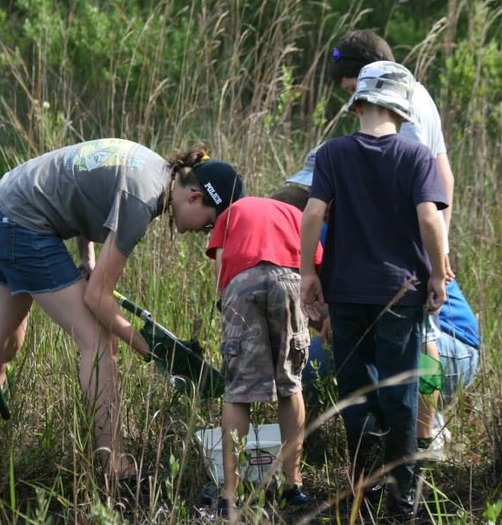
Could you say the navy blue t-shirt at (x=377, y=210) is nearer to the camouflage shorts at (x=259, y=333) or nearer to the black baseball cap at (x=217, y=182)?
the camouflage shorts at (x=259, y=333)

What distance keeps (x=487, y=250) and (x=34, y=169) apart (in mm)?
2444

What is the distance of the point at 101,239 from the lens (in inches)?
164

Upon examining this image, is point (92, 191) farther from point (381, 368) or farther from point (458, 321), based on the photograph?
point (458, 321)

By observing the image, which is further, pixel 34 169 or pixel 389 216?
pixel 34 169

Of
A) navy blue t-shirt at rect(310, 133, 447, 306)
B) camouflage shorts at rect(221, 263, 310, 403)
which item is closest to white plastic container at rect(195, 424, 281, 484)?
camouflage shorts at rect(221, 263, 310, 403)

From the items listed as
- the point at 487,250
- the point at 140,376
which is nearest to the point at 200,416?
the point at 140,376

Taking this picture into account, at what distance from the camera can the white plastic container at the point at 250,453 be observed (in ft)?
12.6

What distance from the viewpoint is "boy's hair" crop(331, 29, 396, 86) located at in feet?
14.1

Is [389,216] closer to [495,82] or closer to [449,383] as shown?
[449,383]

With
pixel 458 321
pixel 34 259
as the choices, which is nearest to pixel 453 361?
pixel 458 321

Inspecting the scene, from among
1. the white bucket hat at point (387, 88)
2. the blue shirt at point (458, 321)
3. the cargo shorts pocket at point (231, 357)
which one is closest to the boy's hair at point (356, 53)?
the white bucket hat at point (387, 88)

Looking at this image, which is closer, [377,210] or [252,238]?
[377,210]

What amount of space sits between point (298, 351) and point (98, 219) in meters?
0.82

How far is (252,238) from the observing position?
12.4 feet
